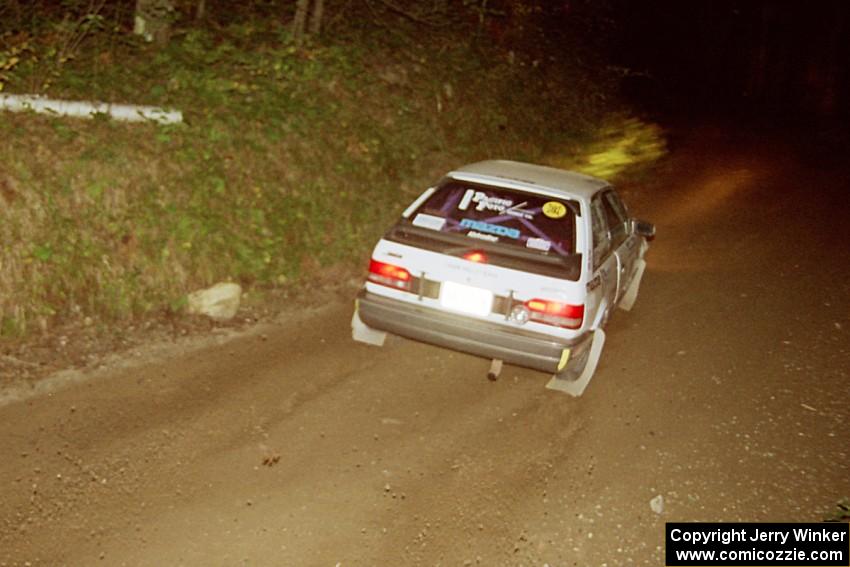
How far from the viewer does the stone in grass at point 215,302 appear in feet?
21.2

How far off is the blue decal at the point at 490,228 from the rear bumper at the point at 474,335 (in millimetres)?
755

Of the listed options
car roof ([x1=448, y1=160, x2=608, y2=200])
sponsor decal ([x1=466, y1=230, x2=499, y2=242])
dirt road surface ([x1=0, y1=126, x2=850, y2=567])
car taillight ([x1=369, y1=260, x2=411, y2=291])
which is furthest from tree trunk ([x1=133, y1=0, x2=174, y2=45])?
sponsor decal ([x1=466, y1=230, x2=499, y2=242])

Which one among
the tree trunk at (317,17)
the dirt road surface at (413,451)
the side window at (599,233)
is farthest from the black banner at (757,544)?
the tree trunk at (317,17)

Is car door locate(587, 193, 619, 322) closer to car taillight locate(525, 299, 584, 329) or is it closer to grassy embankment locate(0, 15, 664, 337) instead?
car taillight locate(525, 299, 584, 329)

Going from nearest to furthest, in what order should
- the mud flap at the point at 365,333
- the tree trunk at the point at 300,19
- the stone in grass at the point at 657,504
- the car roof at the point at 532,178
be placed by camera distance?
the stone in grass at the point at 657,504 < the car roof at the point at 532,178 < the mud flap at the point at 365,333 < the tree trunk at the point at 300,19

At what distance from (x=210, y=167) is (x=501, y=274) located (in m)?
4.20

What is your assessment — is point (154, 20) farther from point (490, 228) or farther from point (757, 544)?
point (757, 544)

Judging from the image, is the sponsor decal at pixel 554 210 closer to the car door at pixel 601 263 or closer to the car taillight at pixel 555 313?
the car door at pixel 601 263

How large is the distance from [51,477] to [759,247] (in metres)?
9.83

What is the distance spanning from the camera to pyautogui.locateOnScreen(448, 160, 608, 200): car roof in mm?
5602

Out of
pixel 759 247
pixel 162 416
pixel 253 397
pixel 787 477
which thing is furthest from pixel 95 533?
pixel 759 247

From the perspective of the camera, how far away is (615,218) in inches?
251

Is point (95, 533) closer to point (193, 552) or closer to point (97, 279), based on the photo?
point (193, 552)

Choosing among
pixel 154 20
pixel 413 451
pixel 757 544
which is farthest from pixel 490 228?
pixel 154 20
